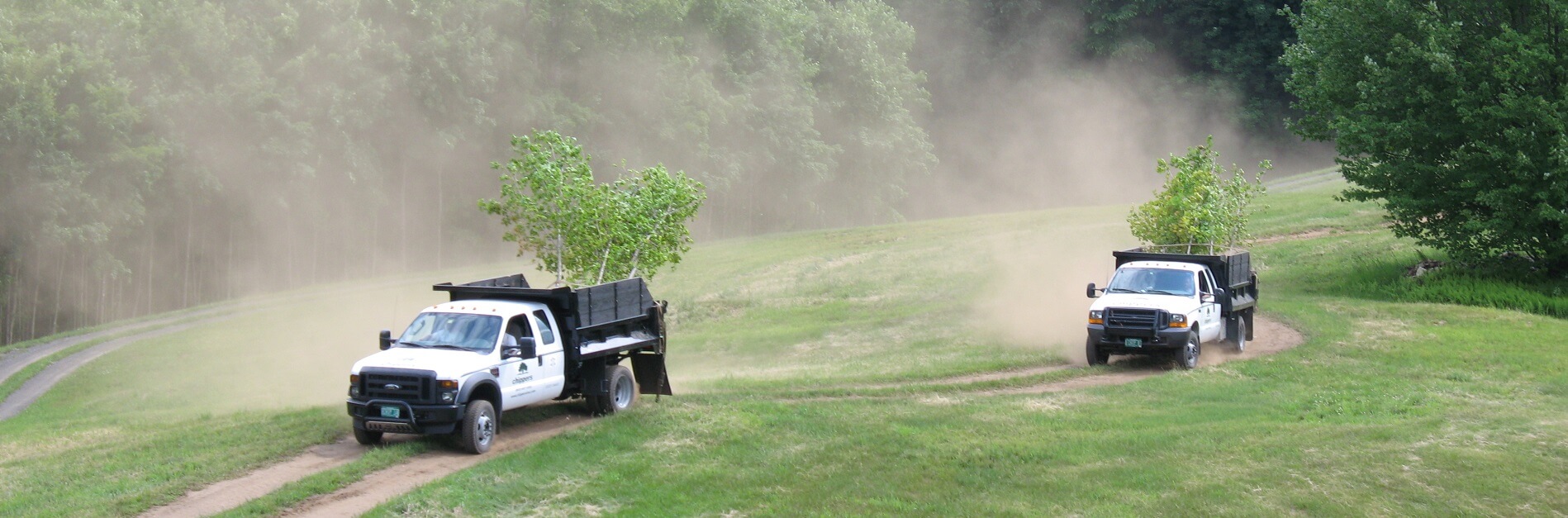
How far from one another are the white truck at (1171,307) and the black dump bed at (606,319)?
8.78m

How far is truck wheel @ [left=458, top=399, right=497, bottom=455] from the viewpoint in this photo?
15250mm

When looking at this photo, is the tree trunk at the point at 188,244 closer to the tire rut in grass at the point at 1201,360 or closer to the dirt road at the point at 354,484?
the dirt road at the point at 354,484

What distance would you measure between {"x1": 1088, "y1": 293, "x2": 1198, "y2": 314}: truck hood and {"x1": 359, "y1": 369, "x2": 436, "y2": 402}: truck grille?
1324 cm

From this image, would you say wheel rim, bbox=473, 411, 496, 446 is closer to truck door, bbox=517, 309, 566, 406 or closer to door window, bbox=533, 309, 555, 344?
truck door, bbox=517, 309, 566, 406

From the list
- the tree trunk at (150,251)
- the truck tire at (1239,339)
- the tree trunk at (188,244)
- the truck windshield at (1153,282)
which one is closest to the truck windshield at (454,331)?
the truck windshield at (1153,282)

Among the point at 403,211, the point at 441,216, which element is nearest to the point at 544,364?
the point at 403,211

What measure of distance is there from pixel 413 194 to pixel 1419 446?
192ft

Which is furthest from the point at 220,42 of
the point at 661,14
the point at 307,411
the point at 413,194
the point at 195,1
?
the point at 307,411

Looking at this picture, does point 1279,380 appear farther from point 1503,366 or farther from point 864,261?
point 864,261

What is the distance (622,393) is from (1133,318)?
9.90 m

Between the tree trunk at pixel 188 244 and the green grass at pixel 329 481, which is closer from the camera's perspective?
the green grass at pixel 329 481

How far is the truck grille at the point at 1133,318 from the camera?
74.5 feet

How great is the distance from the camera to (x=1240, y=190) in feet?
100.0

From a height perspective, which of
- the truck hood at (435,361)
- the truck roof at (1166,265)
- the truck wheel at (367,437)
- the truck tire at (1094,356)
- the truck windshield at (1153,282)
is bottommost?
the truck wheel at (367,437)
